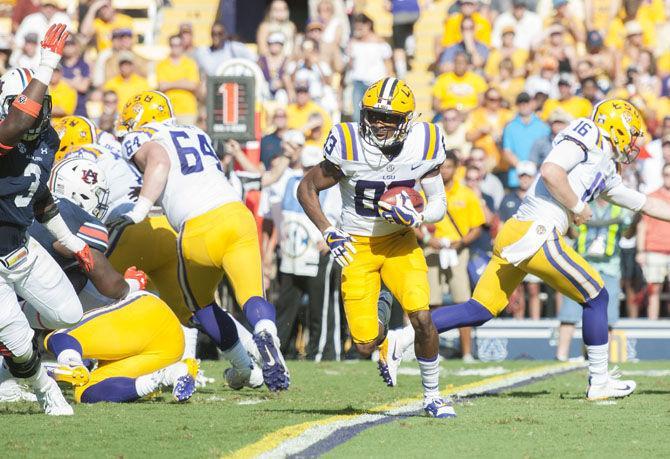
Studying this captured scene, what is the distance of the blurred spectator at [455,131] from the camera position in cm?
Result: 1397

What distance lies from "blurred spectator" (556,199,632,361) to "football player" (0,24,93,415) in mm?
5892

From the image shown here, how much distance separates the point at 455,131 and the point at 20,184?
8.16 meters

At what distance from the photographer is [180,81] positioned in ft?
47.0

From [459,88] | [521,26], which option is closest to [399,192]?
[459,88]

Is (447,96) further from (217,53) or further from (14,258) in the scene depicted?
(14,258)

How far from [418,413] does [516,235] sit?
4.71 ft

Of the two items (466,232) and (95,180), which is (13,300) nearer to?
(95,180)

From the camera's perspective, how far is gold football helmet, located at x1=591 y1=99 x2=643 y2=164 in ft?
26.4

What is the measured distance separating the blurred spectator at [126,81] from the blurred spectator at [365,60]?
7.63 feet

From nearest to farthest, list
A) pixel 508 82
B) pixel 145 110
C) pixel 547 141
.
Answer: pixel 145 110
pixel 547 141
pixel 508 82

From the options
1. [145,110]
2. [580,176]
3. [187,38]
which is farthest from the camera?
[187,38]

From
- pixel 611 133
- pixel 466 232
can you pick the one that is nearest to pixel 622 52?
pixel 466 232

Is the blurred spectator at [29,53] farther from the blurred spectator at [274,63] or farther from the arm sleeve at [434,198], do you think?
the arm sleeve at [434,198]

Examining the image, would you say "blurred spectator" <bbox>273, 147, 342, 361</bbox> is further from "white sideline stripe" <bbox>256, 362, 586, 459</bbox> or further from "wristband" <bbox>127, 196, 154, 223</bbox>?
"wristband" <bbox>127, 196, 154, 223</bbox>
